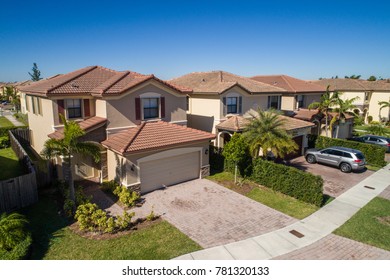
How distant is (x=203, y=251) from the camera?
34.1ft

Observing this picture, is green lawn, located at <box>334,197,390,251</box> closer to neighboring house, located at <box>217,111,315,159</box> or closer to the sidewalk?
the sidewalk

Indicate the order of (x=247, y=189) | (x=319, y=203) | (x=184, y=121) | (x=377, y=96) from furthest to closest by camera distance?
(x=377, y=96), (x=184, y=121), (x=247, y=189), (x=319, y=203)

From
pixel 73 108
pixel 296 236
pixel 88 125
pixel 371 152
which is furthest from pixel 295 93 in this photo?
pixel 73 108

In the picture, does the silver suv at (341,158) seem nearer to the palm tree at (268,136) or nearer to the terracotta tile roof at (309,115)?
the palm tree at (268,136)

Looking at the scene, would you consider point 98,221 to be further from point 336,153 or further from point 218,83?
point 336,153

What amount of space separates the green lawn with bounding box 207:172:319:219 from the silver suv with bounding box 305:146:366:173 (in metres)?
7.57

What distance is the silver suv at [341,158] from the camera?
19.7m

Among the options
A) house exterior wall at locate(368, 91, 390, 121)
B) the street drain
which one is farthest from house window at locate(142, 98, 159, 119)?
house exterior wall at locate(368, 91, 390, 121)

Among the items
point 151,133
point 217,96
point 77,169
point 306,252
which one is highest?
point 217,96

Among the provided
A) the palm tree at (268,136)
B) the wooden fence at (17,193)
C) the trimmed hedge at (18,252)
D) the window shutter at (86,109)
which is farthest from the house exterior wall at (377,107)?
the trimmed hedge at (18,252)

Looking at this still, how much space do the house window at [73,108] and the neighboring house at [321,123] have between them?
21987 millimetres
